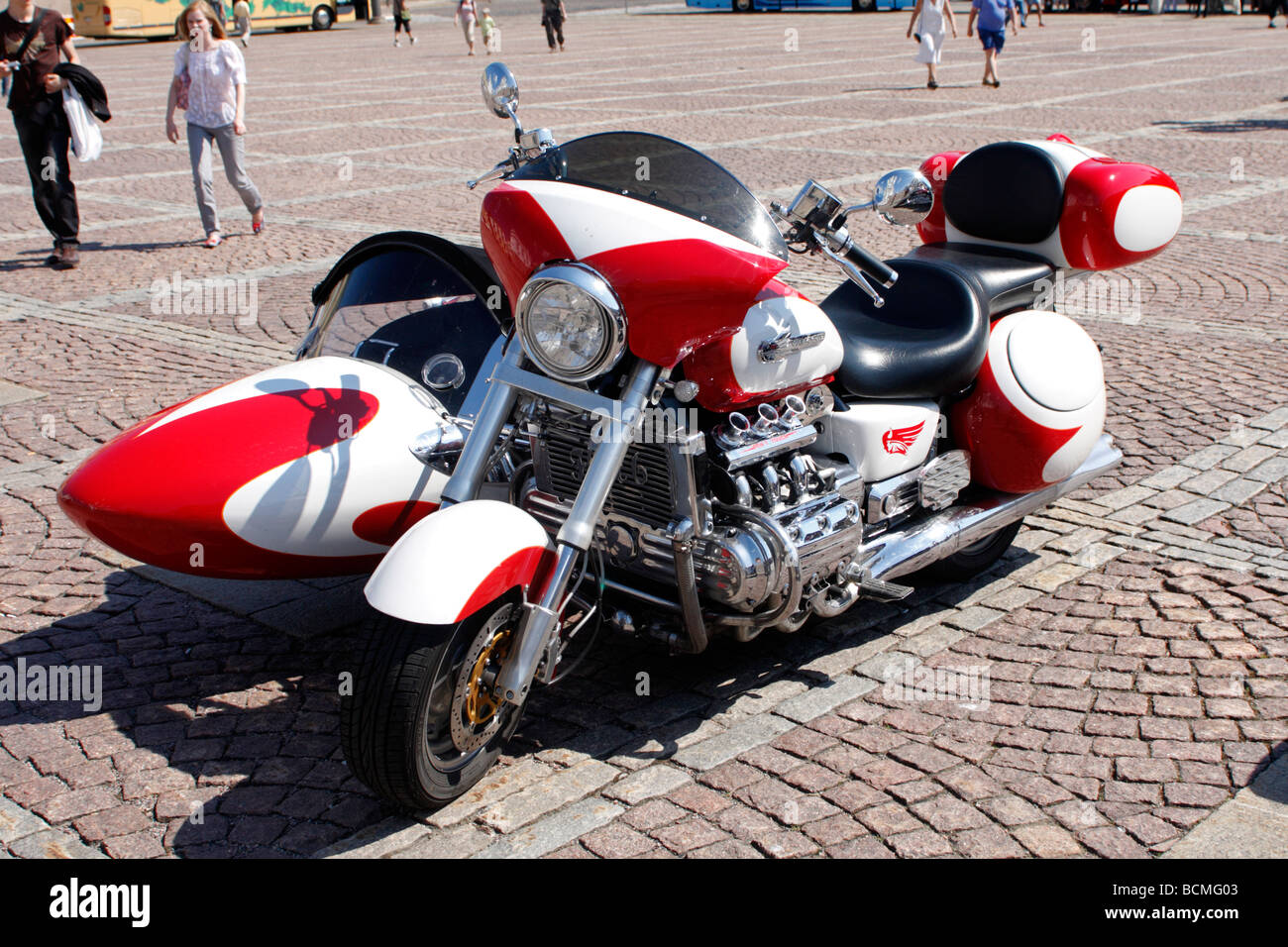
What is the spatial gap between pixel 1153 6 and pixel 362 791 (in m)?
37.2

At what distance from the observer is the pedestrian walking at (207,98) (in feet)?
31.3

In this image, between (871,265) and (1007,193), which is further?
(1007,193)

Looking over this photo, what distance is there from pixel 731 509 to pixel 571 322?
697mm

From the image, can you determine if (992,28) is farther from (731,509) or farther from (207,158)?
(731,509)

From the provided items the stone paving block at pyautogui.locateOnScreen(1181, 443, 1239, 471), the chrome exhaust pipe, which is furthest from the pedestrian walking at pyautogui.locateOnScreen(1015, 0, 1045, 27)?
the chrome exhaust pipe

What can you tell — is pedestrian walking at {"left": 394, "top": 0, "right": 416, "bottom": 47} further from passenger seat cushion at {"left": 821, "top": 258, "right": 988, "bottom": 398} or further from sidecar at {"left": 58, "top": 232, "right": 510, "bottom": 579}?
passenger seat cushion at {"left": 821, "top": 258, "right": 988, "bottom": 398}

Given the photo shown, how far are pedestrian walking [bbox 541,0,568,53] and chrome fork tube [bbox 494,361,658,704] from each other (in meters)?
24.1

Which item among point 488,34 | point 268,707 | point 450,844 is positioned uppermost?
point 488,34

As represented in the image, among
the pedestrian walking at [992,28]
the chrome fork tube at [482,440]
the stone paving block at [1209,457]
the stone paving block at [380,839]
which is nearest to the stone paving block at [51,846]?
the stone paving block at [380,839]

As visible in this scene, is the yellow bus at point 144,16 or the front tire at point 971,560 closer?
the front tire at point 971,560

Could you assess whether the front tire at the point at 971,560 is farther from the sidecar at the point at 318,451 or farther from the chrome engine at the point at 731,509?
the sidecar at the point at 318,451

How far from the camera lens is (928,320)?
408 cm

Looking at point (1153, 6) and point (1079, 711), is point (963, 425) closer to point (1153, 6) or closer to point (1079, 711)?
point (1079, 711)

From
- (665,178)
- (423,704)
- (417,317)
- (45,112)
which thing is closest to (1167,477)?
(665,178)
